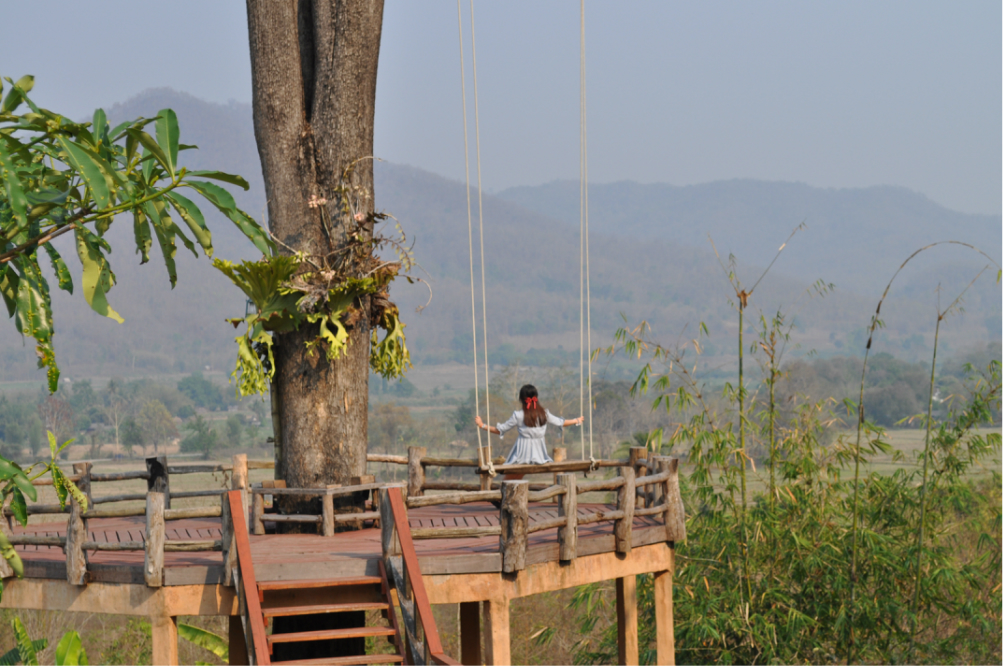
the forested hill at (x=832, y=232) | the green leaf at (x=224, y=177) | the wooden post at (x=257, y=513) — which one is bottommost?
the wooden post at (x=257, y=513)

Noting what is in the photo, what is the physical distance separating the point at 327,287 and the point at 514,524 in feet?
7.94

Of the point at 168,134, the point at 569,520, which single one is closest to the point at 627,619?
the point at 569,520

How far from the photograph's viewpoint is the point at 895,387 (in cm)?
5238

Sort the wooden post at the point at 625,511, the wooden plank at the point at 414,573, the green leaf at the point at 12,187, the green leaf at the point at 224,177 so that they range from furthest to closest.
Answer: the wooden post at the point at 625,511
the wooden plank at the point at 414,573
the green leaf at the point at 224,177
the green leaf at the point at 12,187

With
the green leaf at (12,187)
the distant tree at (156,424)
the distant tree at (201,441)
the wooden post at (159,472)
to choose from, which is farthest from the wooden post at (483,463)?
Result: the distant tree at (156,424)

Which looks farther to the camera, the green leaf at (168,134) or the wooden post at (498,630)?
the wooden post at (498,630)

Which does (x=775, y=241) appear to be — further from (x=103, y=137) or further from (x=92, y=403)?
(x=103, y=137)

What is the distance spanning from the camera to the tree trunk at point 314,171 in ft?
23.0

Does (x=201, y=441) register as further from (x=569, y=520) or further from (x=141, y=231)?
(x=141, y=231)

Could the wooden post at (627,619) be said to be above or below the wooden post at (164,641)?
below

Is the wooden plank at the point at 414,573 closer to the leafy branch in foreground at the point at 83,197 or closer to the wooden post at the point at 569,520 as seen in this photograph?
the wooden post at the point at 569,520

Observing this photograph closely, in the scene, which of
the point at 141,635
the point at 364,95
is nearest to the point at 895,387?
the point at 141,635

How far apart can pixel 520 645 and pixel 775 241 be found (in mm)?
163262

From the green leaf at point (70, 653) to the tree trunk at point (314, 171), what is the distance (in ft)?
5.02
